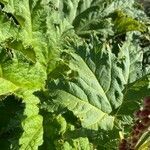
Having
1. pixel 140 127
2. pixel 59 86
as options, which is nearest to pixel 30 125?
pixel 59 86

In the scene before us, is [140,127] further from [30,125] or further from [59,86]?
[30,125]

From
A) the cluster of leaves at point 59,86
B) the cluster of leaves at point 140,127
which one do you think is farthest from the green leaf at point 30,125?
the cluster of leaves at point 140,127

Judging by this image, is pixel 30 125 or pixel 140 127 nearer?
pixel 140 127

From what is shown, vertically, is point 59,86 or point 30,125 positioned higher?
point 59,86

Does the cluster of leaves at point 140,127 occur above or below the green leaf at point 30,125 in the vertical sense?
above

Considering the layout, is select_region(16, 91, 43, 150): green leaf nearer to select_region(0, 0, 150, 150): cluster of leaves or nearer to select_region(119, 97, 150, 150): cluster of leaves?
select_region(0, 0, 150, 150): cluster of leaves

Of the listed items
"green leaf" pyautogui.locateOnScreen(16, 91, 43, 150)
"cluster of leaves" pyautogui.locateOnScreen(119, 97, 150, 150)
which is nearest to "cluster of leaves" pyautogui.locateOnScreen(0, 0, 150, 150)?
"green leaf" pyautogui.locateOnScreen(16, 91, 43, 150)

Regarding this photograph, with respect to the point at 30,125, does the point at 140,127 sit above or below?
above

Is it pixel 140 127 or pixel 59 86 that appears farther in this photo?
pixel 59 86

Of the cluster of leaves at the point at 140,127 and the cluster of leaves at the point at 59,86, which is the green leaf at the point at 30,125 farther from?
the cluster of leaves at the point at 140,127
